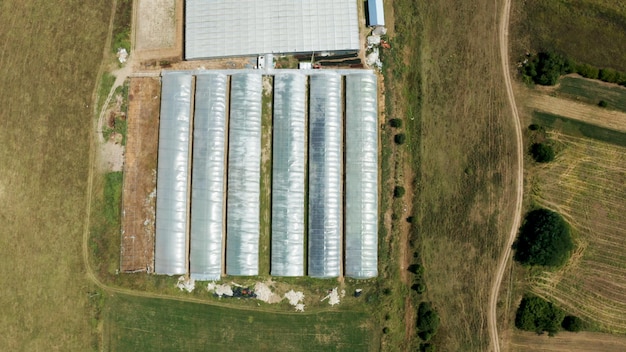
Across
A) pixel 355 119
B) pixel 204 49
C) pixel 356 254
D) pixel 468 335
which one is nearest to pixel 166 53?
pixel 204 49

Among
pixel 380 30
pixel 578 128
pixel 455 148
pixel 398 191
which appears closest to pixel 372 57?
pixel 380 30

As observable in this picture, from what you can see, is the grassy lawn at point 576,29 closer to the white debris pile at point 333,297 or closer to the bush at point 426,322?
the bush at point 426,322

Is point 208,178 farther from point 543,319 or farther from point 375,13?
point 543,319

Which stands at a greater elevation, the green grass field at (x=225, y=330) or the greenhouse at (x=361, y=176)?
the greenhouse at (x=361, y=176)

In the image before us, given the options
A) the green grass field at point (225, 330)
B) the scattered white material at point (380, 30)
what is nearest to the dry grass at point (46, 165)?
the green grass field at point (225, 330)

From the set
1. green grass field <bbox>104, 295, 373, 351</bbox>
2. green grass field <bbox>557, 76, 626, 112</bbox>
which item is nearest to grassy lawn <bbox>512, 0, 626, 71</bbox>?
green grass field <bbox>557, 76, 626, 112</bbox>
